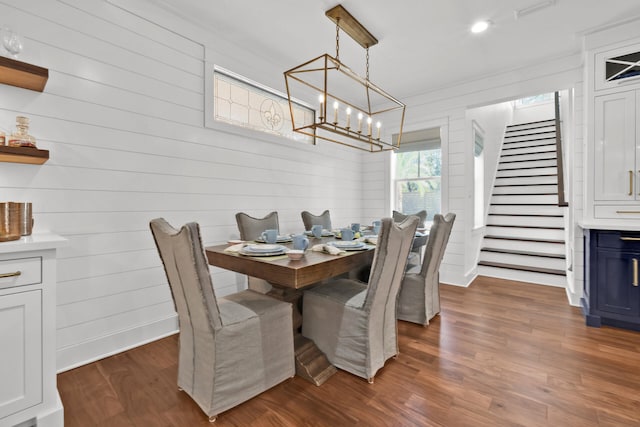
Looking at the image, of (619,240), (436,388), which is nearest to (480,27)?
(619,240)

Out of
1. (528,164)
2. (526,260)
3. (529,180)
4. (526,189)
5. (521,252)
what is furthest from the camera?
(528,164)

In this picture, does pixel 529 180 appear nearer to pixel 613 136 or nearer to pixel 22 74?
pixel 613 136

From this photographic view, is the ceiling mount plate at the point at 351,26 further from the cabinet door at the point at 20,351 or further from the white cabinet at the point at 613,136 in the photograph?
the cabinet door at the point at 20,351

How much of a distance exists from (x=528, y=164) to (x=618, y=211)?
10.7 ft

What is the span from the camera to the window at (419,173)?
444 cm

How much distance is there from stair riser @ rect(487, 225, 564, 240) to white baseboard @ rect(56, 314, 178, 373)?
508cm

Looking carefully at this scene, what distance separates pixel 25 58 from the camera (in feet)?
6.14

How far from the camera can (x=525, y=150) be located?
6152 mm

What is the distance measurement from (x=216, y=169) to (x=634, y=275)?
3.90 meters

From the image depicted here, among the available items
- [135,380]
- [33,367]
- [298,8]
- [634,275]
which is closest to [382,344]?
[135,380]

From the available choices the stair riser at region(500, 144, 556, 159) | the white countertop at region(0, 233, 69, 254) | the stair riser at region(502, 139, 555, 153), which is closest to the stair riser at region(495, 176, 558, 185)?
the stair riser at region(500, 144, 556, 159)

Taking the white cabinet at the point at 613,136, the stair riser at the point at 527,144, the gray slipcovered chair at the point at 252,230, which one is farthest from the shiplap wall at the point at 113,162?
the stair riser at the point at 527,144

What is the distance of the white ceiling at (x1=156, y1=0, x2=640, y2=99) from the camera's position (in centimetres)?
254

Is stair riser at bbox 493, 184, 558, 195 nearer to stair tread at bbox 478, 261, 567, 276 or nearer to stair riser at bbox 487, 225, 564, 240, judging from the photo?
stair riser at bbox 487, 225, 564, 240
